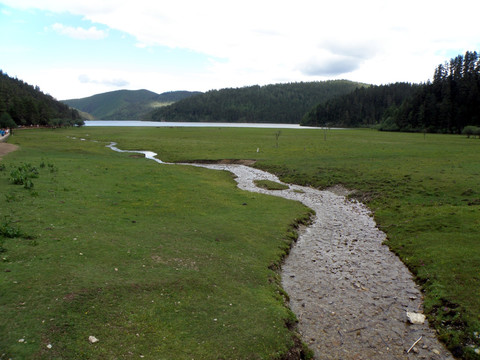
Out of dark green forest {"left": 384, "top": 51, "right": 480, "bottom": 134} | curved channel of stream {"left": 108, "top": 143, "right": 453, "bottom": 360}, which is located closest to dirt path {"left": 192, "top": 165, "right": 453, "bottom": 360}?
curved channel of stream {"left": 108, "top": 143, "right": 453, "bottom": 360}

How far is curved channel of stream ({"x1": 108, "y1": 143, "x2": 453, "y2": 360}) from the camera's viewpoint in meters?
11.0

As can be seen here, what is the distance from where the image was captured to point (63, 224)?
17.8 meters

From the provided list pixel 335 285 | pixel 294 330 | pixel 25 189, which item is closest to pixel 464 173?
pixel 335 285

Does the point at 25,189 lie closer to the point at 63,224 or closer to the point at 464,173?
the point at 63,224

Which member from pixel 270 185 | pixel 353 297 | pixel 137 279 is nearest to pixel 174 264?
pixel 137 279

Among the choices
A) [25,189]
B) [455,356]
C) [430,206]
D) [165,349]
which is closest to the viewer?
[165,349]

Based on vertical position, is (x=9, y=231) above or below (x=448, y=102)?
below

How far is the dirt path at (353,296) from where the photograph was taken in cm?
1100

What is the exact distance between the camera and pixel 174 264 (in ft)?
48.5

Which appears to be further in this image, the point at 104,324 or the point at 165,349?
the point at 104,324

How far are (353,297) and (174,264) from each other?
350 inches

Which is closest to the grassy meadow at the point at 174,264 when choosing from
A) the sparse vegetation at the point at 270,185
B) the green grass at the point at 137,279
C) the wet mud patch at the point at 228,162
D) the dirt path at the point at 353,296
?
the green grass at the point at 137,279

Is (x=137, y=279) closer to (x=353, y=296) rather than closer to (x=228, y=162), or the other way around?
(x=353, y=296)

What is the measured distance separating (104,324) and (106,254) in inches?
209
